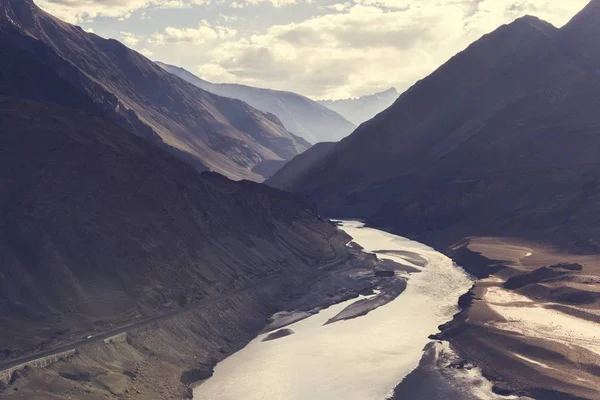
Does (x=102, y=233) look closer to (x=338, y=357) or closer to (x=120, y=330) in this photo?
(x=120, y=330)

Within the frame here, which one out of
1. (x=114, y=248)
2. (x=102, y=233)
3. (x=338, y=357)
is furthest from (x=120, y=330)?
(x=338, y=357)

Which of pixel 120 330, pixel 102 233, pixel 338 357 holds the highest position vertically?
pixel 102 233

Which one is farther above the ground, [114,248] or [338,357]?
[114,248]

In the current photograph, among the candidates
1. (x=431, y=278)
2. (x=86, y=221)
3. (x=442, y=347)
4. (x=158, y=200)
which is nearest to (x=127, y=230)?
(x=86, y=221)

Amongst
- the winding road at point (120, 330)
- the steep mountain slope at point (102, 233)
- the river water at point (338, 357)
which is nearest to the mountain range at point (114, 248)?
the steep mountain slope at point (102, 233)

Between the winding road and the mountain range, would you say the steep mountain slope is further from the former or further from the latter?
the winding road

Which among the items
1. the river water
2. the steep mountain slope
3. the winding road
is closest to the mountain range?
the steep mountain slope
